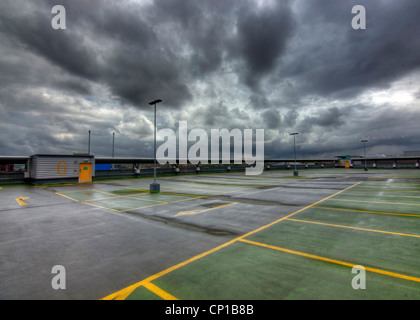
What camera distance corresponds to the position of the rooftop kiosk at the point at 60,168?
24836 mm

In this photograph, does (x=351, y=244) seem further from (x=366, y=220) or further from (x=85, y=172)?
(x=85, y=172)

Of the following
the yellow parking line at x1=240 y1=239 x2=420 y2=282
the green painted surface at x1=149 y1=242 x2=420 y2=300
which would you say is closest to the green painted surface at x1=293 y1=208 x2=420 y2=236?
the yellow parking line at x1=240 y1=239 x2=420 y2=282

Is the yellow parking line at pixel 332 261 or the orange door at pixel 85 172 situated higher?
the orange door at pixel 85 172

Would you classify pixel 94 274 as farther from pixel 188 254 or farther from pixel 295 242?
pixel 295 242

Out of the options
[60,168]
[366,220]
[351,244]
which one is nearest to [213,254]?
[351,244]

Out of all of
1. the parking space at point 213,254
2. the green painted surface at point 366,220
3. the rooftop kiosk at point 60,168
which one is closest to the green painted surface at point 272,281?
the parking space at point 213,254

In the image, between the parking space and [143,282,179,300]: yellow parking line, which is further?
the parking space

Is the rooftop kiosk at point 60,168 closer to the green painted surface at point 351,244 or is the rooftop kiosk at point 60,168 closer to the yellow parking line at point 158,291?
the yellow parking line at point 158,291

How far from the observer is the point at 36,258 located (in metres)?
5.07

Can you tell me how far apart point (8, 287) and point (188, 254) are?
3.67m

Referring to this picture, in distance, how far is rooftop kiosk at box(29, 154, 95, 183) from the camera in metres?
24.8

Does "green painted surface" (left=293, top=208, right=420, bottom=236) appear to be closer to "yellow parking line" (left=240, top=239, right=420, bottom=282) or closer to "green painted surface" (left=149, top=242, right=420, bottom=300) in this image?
"yellow parking line" (left=240, top=239, right=420, bottom=282)

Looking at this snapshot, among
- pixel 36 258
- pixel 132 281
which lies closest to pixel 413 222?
pixel 132 281
